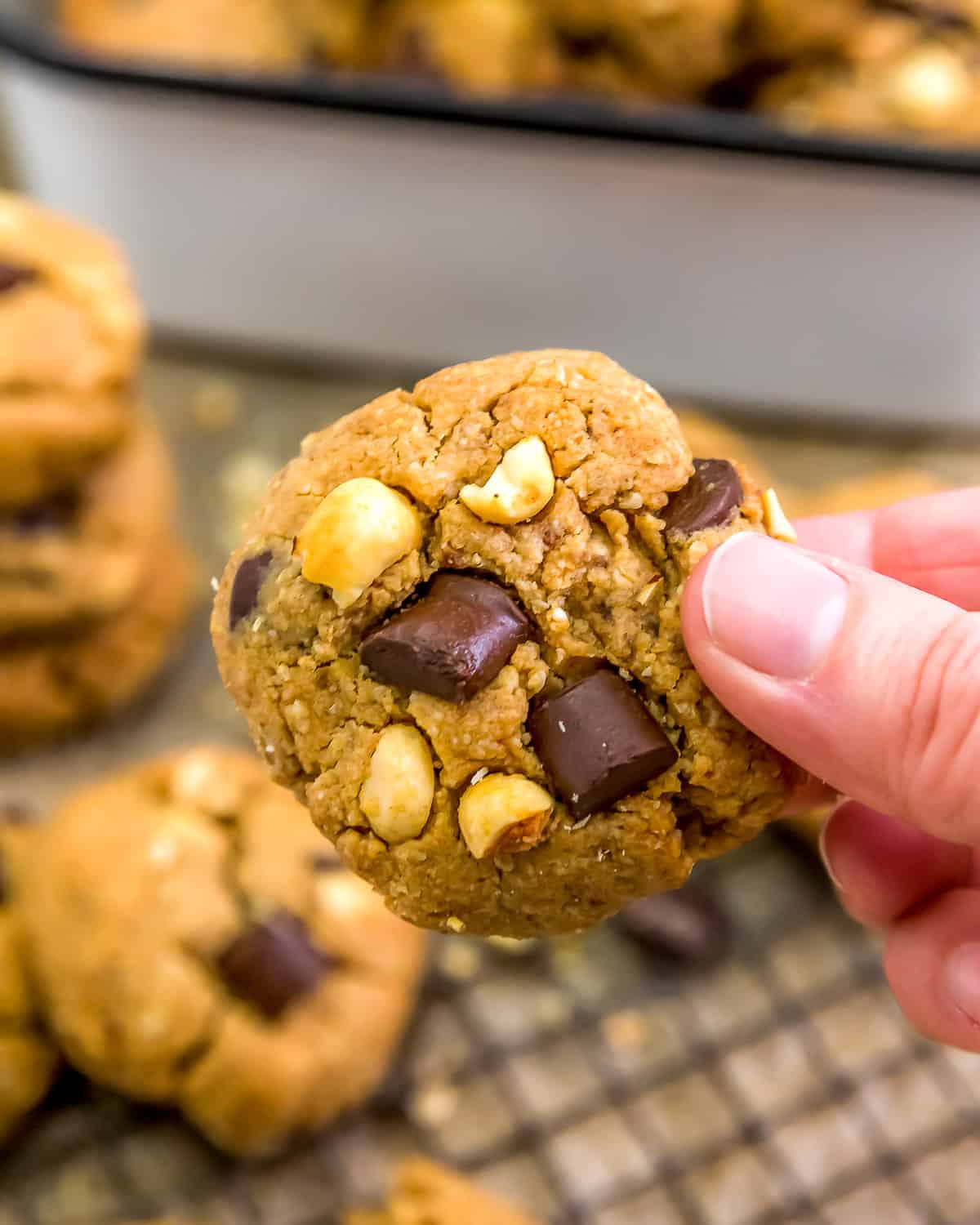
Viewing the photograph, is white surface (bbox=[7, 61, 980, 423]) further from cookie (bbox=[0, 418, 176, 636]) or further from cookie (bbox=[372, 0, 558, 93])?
cookie (bbox=[0, 418, 176, 636])

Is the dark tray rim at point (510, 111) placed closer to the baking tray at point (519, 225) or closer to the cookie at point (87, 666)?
the baking tray at point (519, 225)

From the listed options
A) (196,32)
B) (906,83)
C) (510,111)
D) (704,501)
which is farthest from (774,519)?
(196,32)

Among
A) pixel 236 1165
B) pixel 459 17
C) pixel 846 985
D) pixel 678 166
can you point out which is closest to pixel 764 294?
pixel 678 166

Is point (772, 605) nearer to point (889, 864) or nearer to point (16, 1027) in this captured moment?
point (889, 864)

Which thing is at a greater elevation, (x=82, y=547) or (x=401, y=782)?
(x=401, y=782)

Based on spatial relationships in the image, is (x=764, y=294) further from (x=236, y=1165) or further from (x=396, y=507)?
(x=236, y=1165)

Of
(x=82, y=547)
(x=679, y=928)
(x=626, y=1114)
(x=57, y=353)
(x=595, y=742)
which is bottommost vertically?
(x=626, y=1114)
